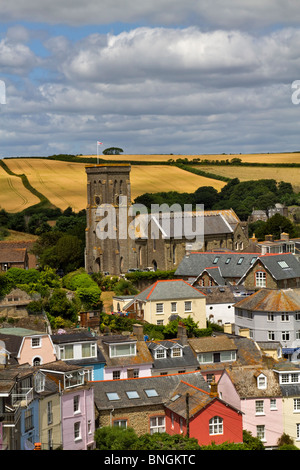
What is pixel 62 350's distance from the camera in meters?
52.4

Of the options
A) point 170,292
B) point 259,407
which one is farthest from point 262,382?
point 170,292

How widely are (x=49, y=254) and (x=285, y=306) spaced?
38333 mm

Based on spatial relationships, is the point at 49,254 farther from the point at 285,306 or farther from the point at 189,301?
the point at 285,306

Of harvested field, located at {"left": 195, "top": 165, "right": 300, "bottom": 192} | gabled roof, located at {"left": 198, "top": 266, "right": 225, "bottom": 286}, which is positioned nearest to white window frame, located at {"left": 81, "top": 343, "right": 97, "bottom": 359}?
gabled roof, located at {"left": 198, "top": 266, "right": 225, "bottom": 286}

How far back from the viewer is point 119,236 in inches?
4006

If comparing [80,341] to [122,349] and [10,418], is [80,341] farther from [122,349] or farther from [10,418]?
[10,418]

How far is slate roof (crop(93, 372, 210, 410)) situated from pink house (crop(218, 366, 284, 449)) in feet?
5.02

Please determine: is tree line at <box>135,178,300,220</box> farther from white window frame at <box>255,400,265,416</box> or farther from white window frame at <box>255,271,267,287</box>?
white window frame at <box>255,400,265,416</box>

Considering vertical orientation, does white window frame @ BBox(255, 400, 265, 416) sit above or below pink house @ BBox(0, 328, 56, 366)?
below

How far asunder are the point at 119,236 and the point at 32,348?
5015 cm

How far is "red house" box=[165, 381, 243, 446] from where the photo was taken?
1752 inches

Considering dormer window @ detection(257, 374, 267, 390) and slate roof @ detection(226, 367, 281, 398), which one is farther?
dormer window @ detection(257, 374, 267, 390)

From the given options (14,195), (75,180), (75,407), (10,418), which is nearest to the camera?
→ (10,418)

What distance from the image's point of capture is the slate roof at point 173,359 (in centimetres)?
5403
